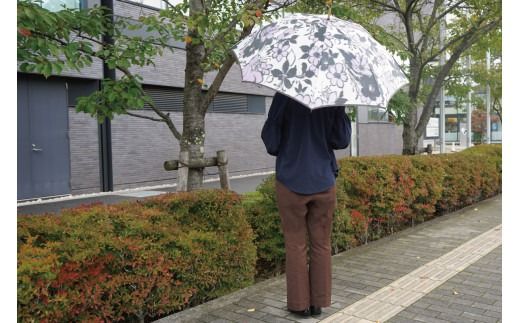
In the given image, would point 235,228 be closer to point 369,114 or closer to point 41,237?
point 41,237

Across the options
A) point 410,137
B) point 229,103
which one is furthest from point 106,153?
point 410,137

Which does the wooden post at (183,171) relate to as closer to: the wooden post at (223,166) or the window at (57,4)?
the wooden post at (223,166)

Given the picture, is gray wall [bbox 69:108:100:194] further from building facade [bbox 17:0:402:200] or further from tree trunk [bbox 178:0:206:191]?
tree trunk [bbox 178:0:206:191]

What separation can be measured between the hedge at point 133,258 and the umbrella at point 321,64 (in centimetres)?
140

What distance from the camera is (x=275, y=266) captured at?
539cm

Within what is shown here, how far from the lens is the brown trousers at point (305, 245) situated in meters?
3.80

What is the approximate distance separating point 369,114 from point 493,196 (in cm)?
1614

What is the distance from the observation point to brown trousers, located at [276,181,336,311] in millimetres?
3805

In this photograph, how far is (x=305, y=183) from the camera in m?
3.71

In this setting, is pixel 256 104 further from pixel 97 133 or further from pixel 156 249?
pixel 156 249

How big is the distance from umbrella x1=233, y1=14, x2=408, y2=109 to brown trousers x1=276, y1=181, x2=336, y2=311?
32.1 inches

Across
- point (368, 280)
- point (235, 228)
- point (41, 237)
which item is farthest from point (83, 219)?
point (368, 280)

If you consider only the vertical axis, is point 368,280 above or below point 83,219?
below

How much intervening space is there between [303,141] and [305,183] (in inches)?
12.4
